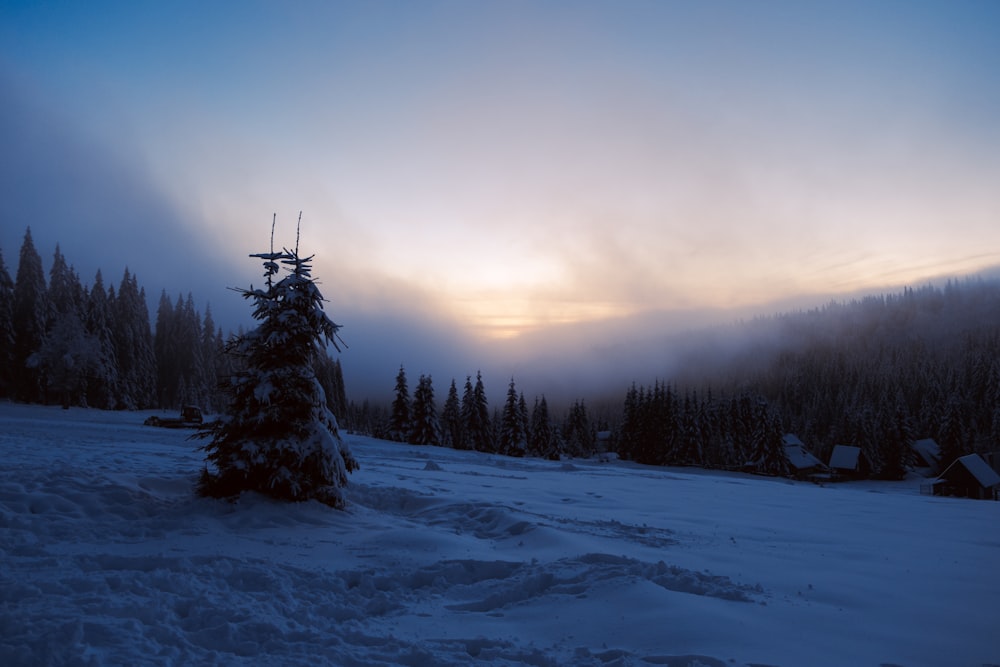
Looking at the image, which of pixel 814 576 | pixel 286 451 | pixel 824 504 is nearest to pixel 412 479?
pixel 286 451

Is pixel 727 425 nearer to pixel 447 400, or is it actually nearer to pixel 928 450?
pixel 928 450

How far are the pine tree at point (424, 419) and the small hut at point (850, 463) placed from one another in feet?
177

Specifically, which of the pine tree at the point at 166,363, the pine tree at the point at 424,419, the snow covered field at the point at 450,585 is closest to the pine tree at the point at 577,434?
the pine tree at the point at 424,419

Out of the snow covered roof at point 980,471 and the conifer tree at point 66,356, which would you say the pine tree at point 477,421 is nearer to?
Result: the conifer tree at point 66,356

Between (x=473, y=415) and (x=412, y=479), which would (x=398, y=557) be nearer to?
(x=412, y=479)

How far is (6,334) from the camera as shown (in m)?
52.8

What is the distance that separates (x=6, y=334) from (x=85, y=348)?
21.7 feet

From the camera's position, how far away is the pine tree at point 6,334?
52594mm

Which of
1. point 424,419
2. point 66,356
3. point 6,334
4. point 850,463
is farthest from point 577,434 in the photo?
point 6,334

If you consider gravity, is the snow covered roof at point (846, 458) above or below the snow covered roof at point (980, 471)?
below

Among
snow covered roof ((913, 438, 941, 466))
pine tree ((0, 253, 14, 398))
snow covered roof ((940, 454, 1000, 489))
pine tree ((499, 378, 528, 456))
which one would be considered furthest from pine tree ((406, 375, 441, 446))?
snow covered roof ((913, 438, 941, 466))

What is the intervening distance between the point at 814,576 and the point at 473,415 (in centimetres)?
6214

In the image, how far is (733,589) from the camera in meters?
7.61

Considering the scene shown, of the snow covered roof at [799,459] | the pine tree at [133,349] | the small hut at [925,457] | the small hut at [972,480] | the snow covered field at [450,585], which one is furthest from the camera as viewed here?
the small hut at [925,457]
